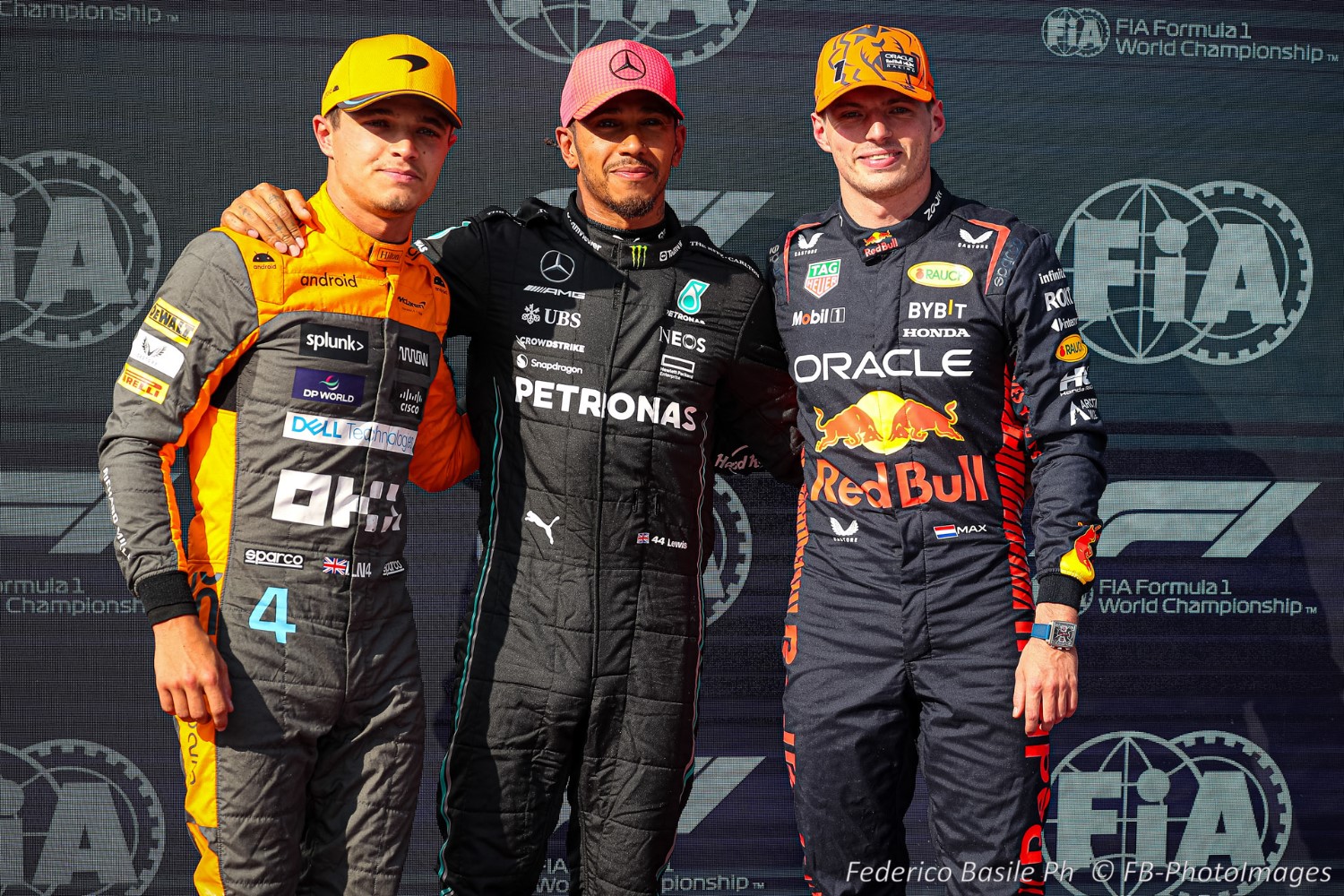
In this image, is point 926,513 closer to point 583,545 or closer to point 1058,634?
point 1058,634

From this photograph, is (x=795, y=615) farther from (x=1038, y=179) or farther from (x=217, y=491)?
(x=1038, y=179)

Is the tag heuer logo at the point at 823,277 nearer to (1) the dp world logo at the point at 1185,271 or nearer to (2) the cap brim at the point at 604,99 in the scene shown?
(2) the cap brim at the point at 604,99

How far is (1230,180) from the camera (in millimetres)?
3166

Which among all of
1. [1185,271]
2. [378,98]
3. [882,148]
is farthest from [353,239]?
[1185,271]

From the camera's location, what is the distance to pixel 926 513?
2236 millimetres

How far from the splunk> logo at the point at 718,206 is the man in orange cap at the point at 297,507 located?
1.01 metres

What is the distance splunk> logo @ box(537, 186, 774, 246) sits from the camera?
10.0 ft

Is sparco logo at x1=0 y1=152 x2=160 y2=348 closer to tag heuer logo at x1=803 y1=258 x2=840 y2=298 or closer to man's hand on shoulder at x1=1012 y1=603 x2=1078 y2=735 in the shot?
tag heuer logo at x1=803 y1=258 x2=840 y2=298

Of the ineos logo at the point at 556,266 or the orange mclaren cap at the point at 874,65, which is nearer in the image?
the orange mclaren cap at the point at 874,65

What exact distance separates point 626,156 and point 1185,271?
1.78 m

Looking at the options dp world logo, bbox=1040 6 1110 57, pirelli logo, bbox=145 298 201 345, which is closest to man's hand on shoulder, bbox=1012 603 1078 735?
pirelli logo, bbox=145 298 201 345

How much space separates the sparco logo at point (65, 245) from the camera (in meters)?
2.87

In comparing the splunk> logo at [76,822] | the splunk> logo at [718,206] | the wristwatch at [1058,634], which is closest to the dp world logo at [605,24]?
the splunk> logo at [718,206]

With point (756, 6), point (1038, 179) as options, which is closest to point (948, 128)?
point (1038, 179)
